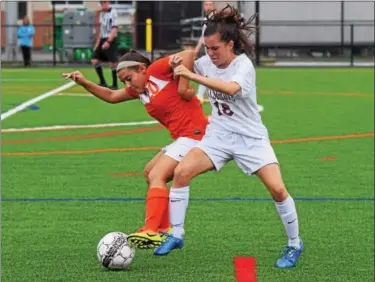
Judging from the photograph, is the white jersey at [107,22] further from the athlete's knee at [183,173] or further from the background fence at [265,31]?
the athlete's knee at [183,173]

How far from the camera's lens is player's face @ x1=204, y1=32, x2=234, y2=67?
786 cm

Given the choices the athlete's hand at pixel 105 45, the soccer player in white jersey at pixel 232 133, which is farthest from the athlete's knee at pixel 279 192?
the athlete's hand at pixel 105 45

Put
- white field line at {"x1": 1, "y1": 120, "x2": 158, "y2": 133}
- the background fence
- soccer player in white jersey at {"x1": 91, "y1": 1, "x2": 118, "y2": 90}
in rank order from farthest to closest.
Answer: the background fence → soccer player in white jersey at {"x1": 91, "y1": 1, "x2": 118, "y2": 90} → white field line at {"x1": 1, "y1": 120, "x2": 158, "y2": 133}

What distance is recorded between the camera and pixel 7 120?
19.3 meters

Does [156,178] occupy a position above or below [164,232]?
above

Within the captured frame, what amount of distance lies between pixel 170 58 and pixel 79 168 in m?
5.68

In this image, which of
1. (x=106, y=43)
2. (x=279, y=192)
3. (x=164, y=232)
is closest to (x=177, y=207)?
(x=164, y=232)

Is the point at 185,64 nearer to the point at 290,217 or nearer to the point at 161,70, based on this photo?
the point at 161,70

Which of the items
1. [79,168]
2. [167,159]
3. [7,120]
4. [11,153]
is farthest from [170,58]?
[7,120]

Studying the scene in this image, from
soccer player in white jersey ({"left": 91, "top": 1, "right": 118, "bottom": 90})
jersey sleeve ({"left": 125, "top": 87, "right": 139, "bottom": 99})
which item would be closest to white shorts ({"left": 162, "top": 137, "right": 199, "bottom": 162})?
jersey sleeve ({"left": 125, "top": 87, "right": 139, "bottom": 99})

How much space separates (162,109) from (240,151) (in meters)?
0.85

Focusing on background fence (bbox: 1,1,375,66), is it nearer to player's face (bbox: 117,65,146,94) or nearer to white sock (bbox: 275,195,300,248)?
player's face (bbox: 117,65,146,94)

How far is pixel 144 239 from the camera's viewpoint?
8.09 meters

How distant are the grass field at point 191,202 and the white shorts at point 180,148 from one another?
0.75 m
